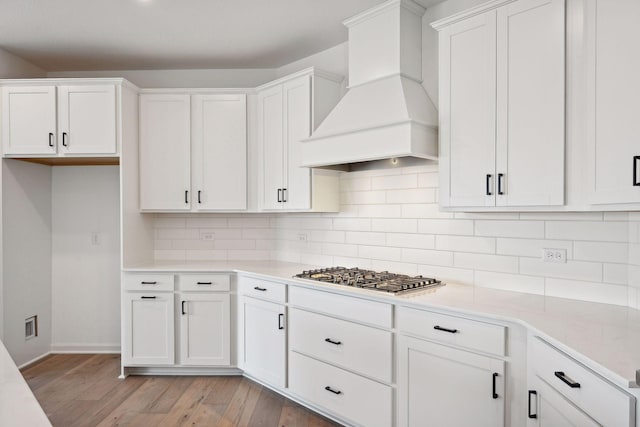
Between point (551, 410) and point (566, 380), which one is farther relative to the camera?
point (551, 410)

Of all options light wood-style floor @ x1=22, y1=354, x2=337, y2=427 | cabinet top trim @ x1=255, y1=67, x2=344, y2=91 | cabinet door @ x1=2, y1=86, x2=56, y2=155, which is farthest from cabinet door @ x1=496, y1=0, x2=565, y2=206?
cabinet door @ x1=2, y1=86, x2=56, y2=155

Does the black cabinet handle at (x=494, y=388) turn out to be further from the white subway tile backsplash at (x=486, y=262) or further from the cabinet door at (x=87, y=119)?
the cabinet door at (x=87, y=119)

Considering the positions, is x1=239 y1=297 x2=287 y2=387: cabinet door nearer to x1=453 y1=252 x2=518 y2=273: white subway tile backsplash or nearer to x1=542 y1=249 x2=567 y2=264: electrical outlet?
x1=453 y1=252 x2=518 y2=273: white subway tile backsplash

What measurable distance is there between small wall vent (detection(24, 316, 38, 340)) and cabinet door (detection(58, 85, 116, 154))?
1.61 m

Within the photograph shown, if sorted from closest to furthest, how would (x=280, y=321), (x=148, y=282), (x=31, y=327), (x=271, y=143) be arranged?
(x=280, y=321) → (x=148, y=282) → (x=271, y=143) → (x=31, y=327)

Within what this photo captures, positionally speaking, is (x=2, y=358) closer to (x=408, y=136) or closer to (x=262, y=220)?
(x=408, y=136)

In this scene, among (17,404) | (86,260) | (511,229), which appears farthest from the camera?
(86,260)

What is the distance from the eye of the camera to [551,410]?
5.48 feet

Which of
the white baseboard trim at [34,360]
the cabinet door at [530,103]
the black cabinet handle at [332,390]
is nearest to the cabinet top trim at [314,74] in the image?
the cabinet door at [530,103]

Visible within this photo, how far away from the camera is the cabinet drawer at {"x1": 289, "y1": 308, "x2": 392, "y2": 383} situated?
2430mm

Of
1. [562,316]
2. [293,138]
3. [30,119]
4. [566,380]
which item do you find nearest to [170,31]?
[293,138]

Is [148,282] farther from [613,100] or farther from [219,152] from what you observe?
[613,100]

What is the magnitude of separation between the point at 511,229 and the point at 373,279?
89 cm

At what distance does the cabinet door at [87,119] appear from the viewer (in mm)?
3621
